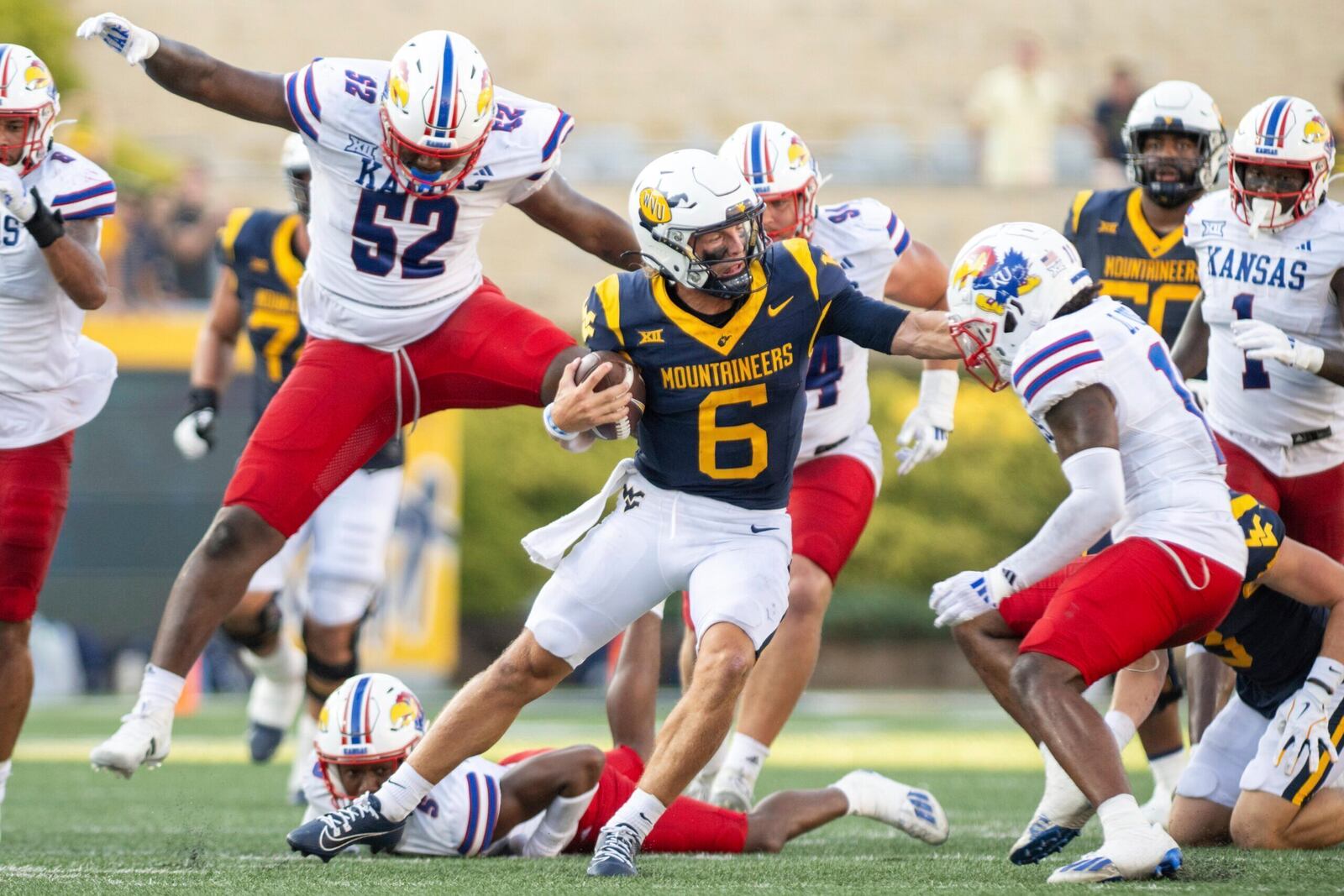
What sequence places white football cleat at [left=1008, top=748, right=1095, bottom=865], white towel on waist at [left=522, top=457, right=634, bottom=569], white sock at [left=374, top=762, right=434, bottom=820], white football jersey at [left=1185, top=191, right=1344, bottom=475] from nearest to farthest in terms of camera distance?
white football cleat at [left=1008, top=748, right=1095, bottom=865]
white sock at [left=374, top=762, right=434, bottom=820]
white towel on waist at [left=522, top=457, right=634, bottom=569]
white football jersey at [left=1185, top=191, right=1344, bottom=475]

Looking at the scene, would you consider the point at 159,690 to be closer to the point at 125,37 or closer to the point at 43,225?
the point at 43,225

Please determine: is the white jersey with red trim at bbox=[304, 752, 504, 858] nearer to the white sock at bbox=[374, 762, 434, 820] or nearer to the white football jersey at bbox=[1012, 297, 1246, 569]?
the white sock at bbox=[374, 762, 434, 820]

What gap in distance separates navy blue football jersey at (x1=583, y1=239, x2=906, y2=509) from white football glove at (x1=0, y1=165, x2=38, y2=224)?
1687mm

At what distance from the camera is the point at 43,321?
5797 mm

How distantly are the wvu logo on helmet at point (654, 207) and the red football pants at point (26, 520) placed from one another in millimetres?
2147

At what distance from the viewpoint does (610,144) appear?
A: 17500mm

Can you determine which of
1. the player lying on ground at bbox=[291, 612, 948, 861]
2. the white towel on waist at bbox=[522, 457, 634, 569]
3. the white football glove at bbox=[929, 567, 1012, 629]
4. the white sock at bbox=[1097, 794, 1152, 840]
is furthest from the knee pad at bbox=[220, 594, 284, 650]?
the white sock at bbox=[1097, 794, 1152, 840]

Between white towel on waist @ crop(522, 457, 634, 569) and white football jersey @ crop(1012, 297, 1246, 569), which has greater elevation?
white football jersey @ crop(1012, 297, 1246, 569)

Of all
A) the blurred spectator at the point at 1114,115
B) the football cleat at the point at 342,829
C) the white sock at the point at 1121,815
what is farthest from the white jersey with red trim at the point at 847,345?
the blurred spectator at the point at 1114,115

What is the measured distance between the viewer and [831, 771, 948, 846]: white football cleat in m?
5.45

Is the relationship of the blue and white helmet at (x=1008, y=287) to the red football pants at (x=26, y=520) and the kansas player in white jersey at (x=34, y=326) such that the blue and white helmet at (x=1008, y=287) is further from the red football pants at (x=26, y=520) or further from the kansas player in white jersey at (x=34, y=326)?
the red football pants at (x=26, y=520)

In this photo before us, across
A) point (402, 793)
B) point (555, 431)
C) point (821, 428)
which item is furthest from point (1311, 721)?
point (402, 793)

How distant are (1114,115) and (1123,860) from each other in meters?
12.5

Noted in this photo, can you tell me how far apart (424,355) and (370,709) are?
1.10 m
